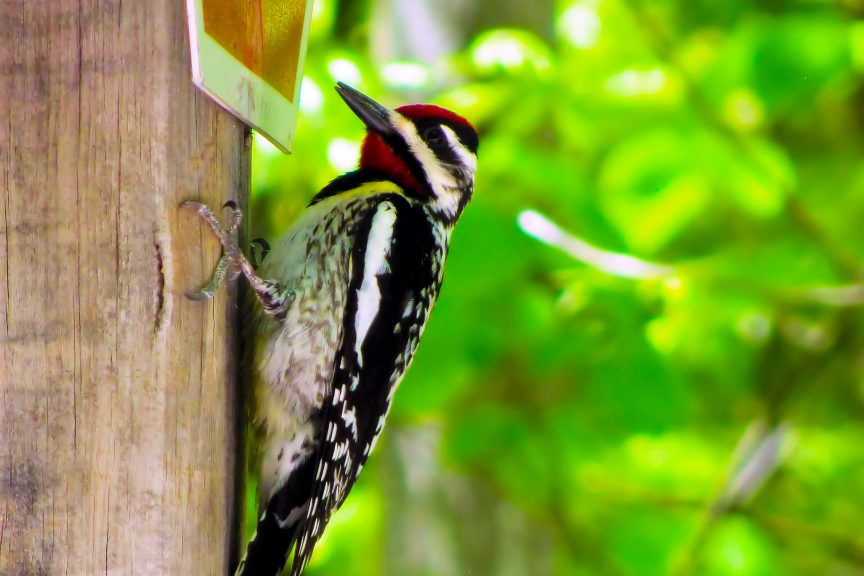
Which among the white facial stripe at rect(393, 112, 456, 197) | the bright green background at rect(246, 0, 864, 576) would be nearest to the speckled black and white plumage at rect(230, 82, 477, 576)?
the white facial stripe at rect(393, 112, 456, 197)

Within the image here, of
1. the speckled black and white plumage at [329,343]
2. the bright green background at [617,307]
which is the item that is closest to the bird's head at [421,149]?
the speckled black and white plumage at [329,343]

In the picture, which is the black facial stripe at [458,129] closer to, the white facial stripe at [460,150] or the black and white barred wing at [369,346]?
the white facial stripe at [460,150]

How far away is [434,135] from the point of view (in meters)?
2.96

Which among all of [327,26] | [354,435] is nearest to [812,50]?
[327,26]

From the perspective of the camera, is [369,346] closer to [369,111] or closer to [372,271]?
[372,271]

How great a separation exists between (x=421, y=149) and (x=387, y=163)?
12 cm

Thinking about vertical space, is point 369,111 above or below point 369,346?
above

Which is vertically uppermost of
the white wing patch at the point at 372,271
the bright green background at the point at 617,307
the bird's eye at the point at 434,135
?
the bird's eye at the point at 434,135

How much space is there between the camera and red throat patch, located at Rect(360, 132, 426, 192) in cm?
287

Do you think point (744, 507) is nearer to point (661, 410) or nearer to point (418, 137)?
point (661, 410)

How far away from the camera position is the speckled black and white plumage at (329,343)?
2.40m

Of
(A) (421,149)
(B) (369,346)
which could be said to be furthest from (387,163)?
(B) (369,346)

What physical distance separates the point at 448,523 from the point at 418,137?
165 centimetres

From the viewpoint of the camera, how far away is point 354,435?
8.20 ft
